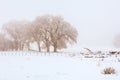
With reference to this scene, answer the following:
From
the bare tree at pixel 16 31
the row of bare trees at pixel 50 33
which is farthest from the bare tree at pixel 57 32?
the bare tree at pixel 16 31

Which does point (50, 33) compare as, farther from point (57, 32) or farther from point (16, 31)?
point (16, 31)

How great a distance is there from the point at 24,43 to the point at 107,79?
142 ft

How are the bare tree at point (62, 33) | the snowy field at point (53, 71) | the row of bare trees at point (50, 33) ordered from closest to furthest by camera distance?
the snowy field at point (53, 71), the bare tree at point (62, 33), the row of bare trees at point (50, 33)

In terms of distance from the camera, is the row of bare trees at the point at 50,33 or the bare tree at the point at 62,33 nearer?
the bare tree at the point at 62,33

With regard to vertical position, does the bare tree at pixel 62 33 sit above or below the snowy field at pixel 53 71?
above

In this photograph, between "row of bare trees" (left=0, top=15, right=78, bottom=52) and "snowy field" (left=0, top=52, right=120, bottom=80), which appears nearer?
"snowy field" (left=0, top=52, right=120, bottom=80)

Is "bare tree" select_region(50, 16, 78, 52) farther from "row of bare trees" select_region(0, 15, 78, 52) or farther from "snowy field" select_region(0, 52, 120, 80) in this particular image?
"snowy field" select_region(0, 52, 120, 80)

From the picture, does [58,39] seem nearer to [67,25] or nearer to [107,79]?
[67,25]

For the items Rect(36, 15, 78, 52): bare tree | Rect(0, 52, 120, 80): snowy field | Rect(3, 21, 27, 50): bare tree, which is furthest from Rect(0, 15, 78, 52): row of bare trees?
Rect(0, 52, 120, 80): snowy field

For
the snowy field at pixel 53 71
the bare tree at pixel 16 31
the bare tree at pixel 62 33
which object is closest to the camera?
the snowy field at pixel 53 71

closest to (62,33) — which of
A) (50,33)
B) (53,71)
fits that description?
(50,33)

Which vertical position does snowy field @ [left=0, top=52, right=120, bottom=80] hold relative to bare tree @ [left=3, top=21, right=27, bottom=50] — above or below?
below

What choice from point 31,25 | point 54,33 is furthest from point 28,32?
point 54,33

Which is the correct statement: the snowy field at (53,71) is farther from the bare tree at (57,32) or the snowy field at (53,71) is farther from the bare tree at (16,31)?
the bare tree at (16,31)
